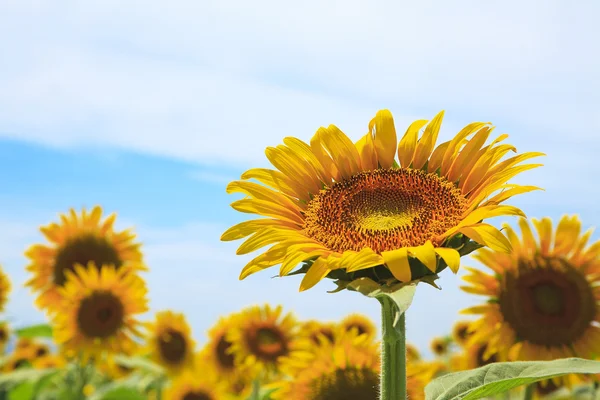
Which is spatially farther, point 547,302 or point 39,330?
point 39,330

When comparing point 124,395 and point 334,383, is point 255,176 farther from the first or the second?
point 124,395

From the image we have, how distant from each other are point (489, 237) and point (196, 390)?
601cm

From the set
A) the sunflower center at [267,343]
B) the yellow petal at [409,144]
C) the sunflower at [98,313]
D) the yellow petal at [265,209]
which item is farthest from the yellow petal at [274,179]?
the sunflower at [98,313]

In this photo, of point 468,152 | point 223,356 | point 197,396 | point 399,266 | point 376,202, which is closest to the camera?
point 399,266

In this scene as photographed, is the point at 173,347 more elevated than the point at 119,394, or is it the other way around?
the point at 173,347

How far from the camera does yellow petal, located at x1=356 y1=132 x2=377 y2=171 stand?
10.3 feet

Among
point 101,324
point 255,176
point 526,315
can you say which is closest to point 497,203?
point 255,176

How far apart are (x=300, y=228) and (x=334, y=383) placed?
171 cm

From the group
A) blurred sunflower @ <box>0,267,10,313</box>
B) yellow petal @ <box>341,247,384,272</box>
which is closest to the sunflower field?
yellow petal @ <box>341,247,384,272</box>

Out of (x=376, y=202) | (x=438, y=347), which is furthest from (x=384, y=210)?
(x=438, y=347)

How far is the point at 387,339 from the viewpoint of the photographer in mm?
2438

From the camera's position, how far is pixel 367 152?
3.16 metres

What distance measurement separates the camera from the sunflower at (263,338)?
683cm

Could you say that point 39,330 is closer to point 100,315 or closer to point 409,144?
point 100,315
